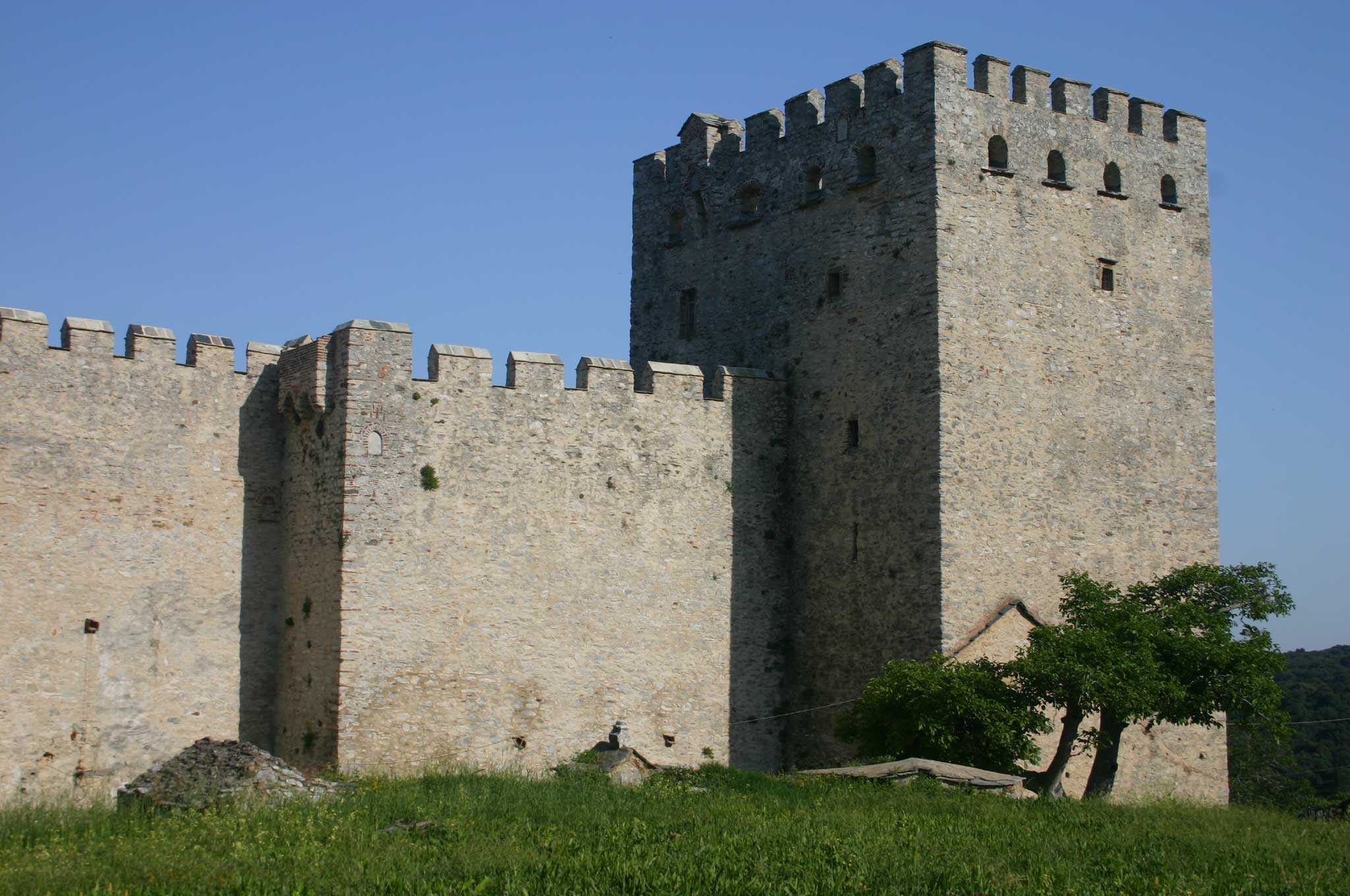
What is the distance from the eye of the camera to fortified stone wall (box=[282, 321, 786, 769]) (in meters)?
21.0

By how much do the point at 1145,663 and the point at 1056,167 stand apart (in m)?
7.38

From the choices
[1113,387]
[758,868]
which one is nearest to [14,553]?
[758,868]

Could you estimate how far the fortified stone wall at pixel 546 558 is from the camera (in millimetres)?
21031

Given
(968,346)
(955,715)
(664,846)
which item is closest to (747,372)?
(968,346)

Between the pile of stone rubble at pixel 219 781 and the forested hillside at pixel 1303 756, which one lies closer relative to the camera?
the pile of stone rubble at pixel 219 781

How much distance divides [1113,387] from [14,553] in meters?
14.6

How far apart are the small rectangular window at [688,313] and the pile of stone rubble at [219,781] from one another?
1033cm

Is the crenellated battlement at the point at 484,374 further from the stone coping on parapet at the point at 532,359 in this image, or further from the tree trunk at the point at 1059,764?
the tree trunk at the point at 1059,764

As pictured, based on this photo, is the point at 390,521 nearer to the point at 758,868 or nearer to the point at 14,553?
the point at 14,553

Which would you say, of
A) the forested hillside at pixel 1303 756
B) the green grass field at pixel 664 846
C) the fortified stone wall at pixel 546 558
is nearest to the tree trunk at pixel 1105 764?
the green grass field at pixel 664 846

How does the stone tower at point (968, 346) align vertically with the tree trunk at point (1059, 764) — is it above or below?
above

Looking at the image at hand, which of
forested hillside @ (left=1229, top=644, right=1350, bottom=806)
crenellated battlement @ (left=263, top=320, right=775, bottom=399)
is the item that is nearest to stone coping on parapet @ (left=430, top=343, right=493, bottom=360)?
crenellated battlement @ (left=263, top=320, right=775, bottom=399)

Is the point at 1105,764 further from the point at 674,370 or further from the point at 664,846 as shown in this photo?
the point at 664,846

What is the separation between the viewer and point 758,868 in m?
13.9
